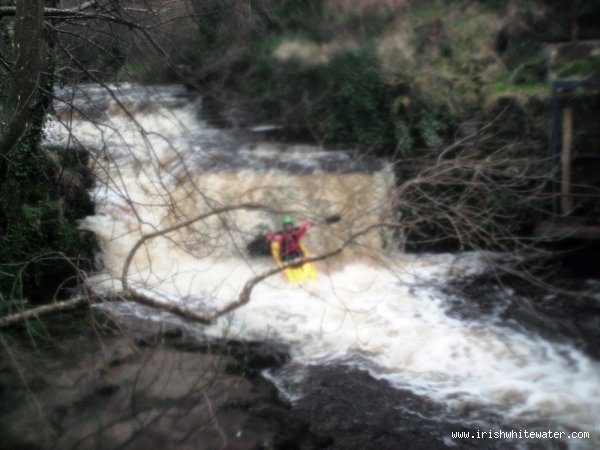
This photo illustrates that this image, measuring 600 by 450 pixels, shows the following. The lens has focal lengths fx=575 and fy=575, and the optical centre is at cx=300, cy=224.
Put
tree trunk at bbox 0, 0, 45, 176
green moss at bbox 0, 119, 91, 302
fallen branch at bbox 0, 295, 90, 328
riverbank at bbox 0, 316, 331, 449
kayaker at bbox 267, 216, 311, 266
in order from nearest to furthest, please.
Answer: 1. tree trunk at bbox 0, 0, 45, 176
2. fallen branch at bbox 0, 295, 90, 328
3. riverbank at bbox 0, 316, 331, 449
4. green moss at bbox 0, 119, 91, 302
5. kayaker at bbox 267, 216, 311, 266

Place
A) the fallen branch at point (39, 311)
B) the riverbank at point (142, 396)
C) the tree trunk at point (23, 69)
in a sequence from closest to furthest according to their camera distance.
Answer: the tree trunk at point (23, 69)
the fallen branch at point (39, 311)
the riverbank at point (142, 396)

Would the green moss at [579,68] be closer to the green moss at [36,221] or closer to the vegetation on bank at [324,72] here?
the vegetation on bank at [324,72]

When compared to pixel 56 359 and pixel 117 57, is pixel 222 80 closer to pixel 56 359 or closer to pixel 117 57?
pixel 117 57

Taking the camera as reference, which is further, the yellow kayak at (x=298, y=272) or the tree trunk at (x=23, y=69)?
the yellow kayak at (x=298, y=272)

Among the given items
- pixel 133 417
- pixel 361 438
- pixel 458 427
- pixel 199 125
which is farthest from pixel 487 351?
pixel 199 125

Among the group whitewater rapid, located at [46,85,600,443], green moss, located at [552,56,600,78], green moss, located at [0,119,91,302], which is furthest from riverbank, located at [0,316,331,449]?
green moss, located at [552,56,600,78]

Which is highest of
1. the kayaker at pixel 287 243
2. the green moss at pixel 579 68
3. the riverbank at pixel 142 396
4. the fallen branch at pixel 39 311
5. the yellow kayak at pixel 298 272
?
the green moss at pixel 579 68

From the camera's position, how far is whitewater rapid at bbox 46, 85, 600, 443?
528 centimetres

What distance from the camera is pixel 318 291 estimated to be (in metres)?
7.57

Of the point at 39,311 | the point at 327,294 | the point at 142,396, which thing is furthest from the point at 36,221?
the point at 327,294

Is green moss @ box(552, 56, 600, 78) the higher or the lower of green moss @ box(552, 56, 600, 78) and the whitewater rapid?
the higher

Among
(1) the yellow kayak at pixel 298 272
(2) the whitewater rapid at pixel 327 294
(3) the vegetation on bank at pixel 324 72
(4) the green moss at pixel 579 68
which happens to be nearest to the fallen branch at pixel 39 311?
(2) the whitewater rapid at pixel 327 294

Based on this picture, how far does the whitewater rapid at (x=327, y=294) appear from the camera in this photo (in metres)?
5.28

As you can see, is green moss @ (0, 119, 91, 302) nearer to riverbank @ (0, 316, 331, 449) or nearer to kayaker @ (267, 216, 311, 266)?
riverbank @ (0, 316, 331, 449)
